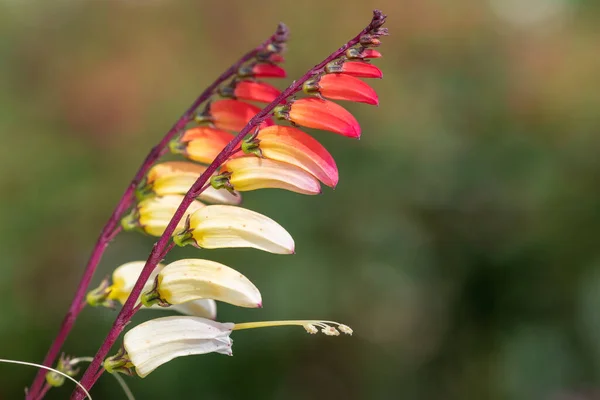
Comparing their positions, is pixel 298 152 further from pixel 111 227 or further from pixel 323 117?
pixel 111 227

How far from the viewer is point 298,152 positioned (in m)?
0.77

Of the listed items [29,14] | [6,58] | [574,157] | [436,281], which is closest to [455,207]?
[436,281]

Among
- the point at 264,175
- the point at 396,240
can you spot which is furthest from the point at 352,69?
the point at 396,240

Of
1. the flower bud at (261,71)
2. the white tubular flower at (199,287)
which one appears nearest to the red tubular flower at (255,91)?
the flower bud at (261,71)

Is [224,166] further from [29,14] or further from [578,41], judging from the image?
[29,14]

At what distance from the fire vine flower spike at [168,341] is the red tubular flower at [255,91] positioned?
0.27m

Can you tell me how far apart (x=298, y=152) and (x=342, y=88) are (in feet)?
0.26

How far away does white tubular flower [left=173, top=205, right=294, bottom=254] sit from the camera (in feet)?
2.52

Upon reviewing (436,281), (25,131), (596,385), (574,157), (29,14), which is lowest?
(596,385)

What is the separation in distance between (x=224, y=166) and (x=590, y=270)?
1925 mm

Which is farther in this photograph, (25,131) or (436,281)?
(25,131)

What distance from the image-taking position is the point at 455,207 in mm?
2654

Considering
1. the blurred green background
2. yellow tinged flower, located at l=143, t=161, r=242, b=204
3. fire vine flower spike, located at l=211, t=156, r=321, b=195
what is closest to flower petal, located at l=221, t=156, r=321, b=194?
fire vine flower spike, located at l=211, t=156, r=321, b=195

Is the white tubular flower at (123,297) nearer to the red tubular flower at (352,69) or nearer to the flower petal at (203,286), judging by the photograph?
the flower petal at (203,286)
